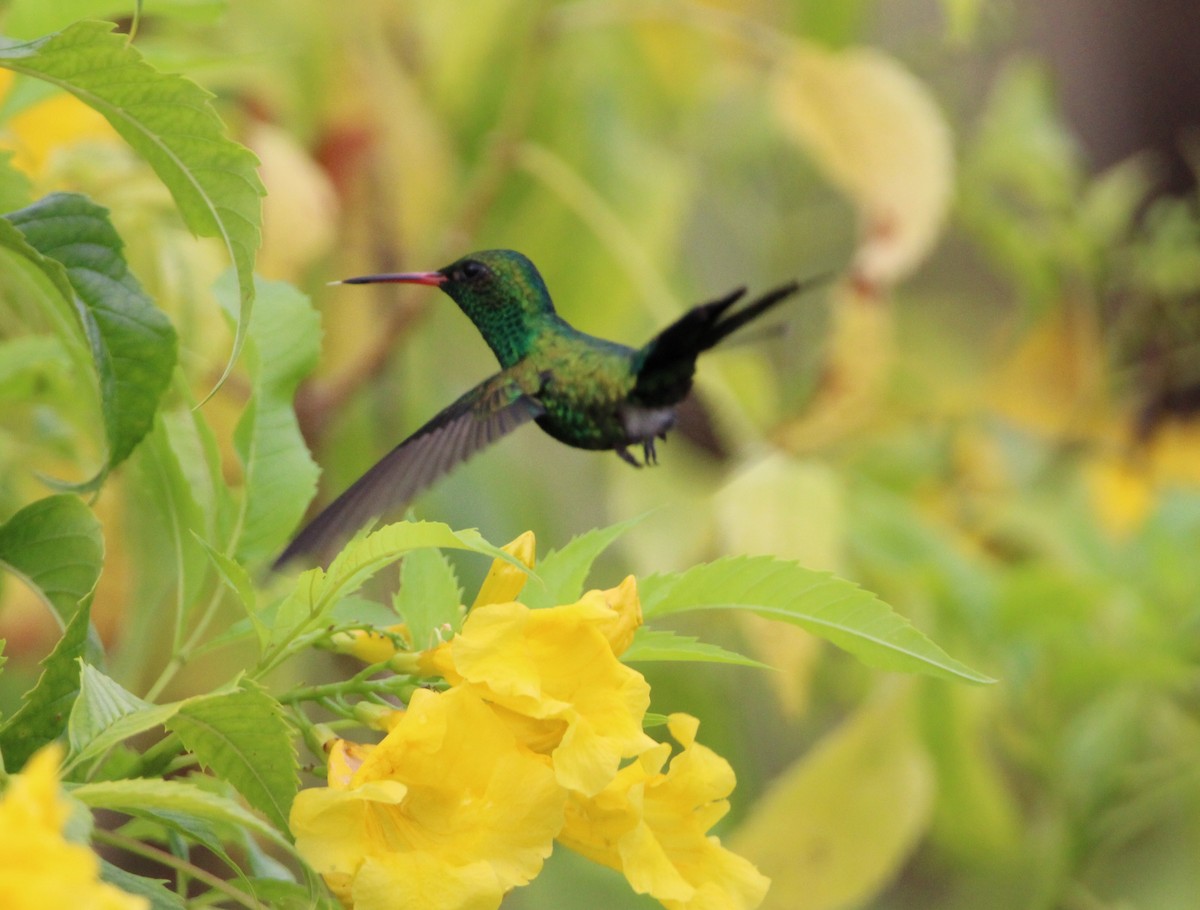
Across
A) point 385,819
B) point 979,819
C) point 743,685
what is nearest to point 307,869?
point 385,819

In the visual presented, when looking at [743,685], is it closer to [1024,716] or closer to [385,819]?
[1024,716]

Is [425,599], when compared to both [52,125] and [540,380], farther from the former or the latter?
[52,125]

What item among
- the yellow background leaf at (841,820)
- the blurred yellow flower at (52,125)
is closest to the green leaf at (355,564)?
the blurred yellow flower at (52,125)

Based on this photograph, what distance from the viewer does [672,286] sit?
1.22 meters

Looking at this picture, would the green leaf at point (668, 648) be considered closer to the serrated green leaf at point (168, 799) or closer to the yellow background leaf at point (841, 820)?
the serrated green leaf at point (168, 799)

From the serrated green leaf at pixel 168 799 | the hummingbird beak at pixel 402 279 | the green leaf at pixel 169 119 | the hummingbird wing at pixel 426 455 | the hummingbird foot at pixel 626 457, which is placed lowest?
the serrated green leaf at pixel 168 799

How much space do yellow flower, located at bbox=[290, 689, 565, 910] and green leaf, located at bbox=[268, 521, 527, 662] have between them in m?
0.03

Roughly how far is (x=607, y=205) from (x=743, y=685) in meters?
0.62

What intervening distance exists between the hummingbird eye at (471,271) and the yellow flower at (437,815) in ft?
0.39

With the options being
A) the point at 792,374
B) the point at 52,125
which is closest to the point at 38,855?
the point at 52,125

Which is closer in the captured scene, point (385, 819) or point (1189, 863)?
point (385, 819)

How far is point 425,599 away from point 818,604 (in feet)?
0.31

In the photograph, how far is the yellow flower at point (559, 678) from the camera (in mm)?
291

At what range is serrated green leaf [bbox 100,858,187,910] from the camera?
30 centimetres
